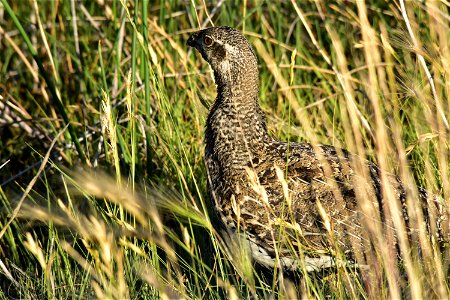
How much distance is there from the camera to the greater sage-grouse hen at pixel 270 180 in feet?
12.7

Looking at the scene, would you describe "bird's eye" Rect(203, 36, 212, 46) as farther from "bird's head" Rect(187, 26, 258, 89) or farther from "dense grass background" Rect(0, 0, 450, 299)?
"dense grass background" Rect(0, 0, 450, 299)

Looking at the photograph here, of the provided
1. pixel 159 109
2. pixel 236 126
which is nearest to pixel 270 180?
pixel 236 126

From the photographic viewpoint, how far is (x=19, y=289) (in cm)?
406

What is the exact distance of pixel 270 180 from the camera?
13.4 ft

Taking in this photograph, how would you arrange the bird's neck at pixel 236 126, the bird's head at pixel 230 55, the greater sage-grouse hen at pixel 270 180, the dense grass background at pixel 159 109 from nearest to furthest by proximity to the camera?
the greater sage-grouse hen at pixel 270 180, the dense grass background at pixel 159 109, the bird's neck at pixel 236 126, the bird's head at pixel 230 55

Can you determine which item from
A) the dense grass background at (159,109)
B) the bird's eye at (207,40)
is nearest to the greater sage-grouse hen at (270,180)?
the bird's eye at (207,40)

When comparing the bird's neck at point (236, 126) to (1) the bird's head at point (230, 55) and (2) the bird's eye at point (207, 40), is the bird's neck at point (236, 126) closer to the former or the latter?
(1) the bird's head at point (230, 55)

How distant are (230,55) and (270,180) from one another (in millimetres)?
746

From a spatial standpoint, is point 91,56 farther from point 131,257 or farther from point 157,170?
point 131,257

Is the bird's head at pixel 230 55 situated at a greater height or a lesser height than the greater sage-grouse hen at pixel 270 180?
greater

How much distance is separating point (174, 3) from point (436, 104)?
2828 mm

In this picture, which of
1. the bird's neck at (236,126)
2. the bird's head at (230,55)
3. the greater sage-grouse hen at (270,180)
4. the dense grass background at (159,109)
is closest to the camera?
the greater sage-grouse hen at (270,180)

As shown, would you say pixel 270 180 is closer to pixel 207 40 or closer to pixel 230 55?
pixel 230 55

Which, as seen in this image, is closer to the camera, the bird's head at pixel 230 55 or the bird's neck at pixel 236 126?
the bird's neck at pixel 236 126
